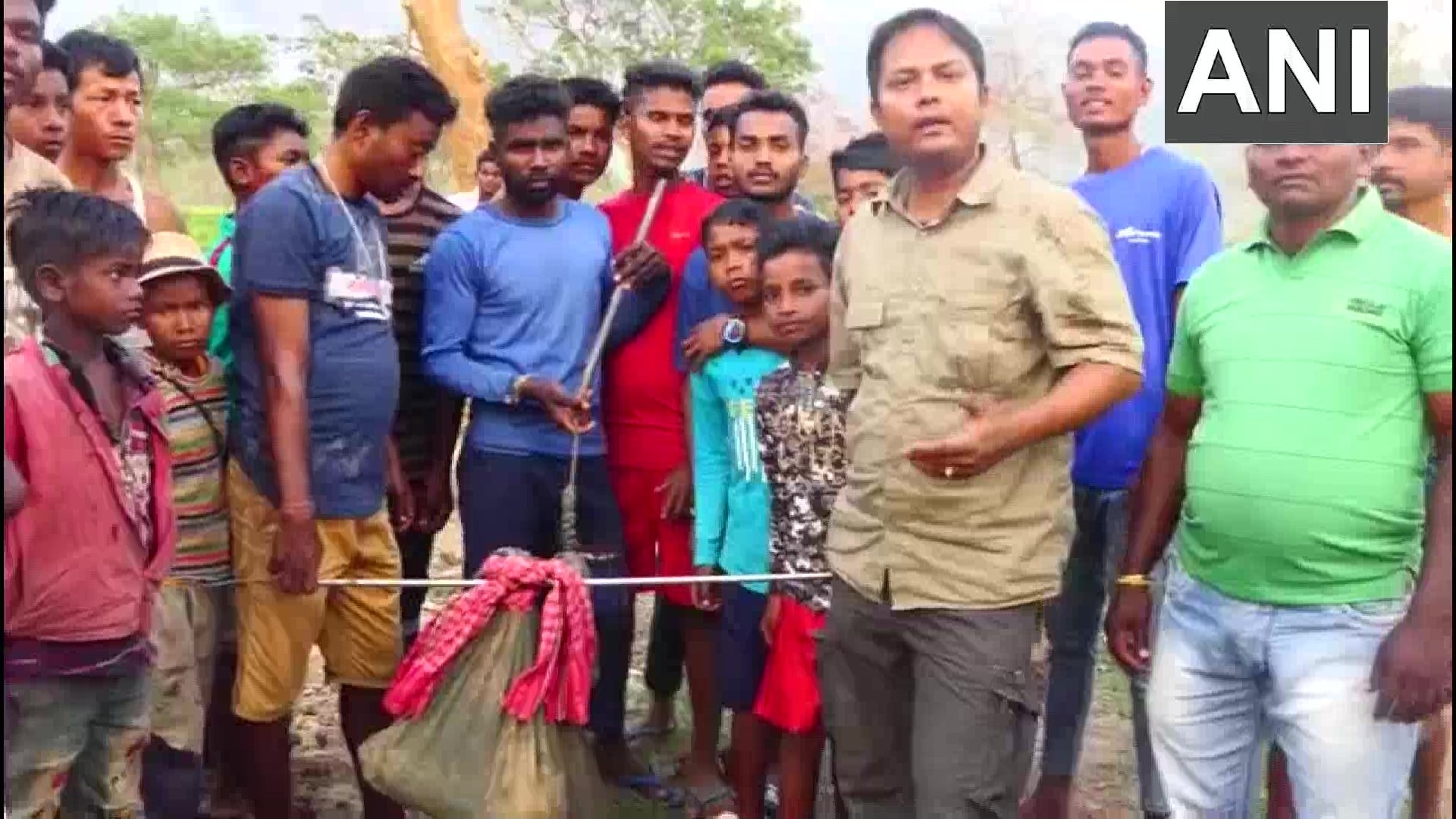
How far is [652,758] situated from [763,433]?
4.96 ft

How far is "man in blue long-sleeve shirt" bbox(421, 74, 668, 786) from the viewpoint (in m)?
3.75

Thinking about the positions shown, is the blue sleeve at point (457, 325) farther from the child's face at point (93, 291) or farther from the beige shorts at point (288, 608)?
the child's face at point (93, 291)

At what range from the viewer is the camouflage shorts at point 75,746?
2.77m

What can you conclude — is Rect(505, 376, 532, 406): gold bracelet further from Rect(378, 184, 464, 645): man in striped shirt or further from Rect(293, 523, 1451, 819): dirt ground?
Rect(293, 523, 1451, 819): dirt ground

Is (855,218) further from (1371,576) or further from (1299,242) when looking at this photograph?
(1371,576)

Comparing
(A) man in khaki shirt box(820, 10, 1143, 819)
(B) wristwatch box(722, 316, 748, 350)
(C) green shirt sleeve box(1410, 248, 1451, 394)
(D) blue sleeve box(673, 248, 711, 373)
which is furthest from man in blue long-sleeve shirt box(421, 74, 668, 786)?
(C) green shirt sleeve box(1410, 248, 1451, 394)

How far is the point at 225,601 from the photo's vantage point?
3.62 metres

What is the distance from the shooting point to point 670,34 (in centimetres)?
2731

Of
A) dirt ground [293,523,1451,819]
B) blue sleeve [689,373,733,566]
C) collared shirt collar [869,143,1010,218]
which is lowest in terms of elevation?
dirt ground [293,523,1451,819]

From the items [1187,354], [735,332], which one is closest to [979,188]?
[1187,354]

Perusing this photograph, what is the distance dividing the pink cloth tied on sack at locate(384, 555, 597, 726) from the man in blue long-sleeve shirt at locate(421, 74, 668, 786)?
51 centimetres

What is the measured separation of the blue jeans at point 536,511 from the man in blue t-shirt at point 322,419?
222mm

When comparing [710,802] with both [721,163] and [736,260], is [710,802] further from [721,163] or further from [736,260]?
[721,163]

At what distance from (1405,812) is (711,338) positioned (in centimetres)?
211
